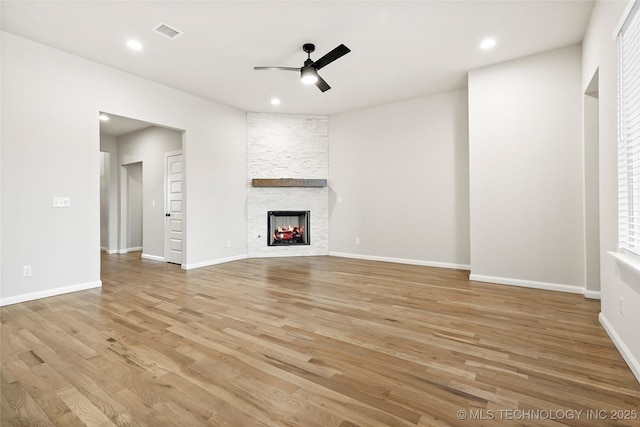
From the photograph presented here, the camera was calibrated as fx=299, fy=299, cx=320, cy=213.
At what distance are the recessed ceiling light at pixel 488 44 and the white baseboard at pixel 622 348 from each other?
306 cm

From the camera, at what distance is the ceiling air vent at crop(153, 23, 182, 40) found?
124 inches

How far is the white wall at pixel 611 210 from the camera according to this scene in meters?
1.94

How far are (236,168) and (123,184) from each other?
3.30m

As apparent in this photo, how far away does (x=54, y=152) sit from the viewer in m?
3.57

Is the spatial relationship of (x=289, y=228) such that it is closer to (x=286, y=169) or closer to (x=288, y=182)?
(x=288, y=182)

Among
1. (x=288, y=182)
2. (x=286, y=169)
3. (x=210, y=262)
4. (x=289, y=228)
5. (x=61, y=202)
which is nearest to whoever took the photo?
(x=61, y=202)

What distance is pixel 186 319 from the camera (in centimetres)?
278

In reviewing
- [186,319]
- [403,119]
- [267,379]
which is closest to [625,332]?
[267,379]

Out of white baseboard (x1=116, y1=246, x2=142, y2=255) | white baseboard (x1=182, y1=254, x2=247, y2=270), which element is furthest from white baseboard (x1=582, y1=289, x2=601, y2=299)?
white baseboard (x1=116, y1=246, x2=142, y2=255)

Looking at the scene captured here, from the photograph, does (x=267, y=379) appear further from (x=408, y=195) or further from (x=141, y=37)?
(x=408, y=195)

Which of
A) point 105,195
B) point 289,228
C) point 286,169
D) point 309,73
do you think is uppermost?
point 309,73

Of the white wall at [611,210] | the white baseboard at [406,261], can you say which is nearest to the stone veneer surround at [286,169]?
the white baseboard at [406,261]

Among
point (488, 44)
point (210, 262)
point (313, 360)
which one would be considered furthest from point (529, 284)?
point (210, 262)

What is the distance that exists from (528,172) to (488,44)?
1.66 meters
